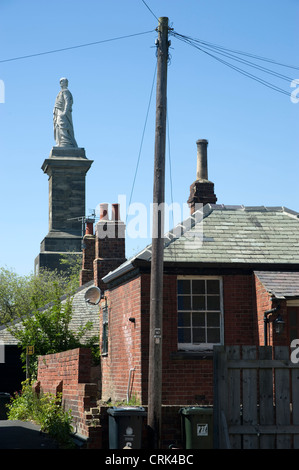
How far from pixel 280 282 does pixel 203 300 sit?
1.81m

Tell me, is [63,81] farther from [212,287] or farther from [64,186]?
[212,287]

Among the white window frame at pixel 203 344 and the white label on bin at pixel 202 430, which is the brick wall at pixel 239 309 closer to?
the white window frame at pixel 203 344

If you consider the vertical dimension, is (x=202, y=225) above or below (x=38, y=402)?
above

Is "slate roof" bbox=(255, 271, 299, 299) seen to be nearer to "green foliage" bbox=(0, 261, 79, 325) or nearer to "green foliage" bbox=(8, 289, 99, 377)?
"green foliage" bbox=(8, 289, 99, 377)

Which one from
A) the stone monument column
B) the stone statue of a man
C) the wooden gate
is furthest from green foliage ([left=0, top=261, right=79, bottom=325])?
the wooden gate

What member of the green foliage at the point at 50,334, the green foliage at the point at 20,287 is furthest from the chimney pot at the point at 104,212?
the green foliage at the point at 20,287

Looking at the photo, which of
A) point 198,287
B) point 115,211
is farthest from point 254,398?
point 115,211

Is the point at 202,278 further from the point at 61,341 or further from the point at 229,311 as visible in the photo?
the point at 61,341

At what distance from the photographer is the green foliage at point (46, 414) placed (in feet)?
50.3

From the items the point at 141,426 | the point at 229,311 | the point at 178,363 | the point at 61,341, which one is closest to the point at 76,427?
the point at 141,426

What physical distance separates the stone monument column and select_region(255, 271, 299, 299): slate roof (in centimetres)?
4190

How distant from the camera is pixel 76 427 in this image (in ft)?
50.2

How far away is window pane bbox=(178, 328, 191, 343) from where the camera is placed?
17891 mm
